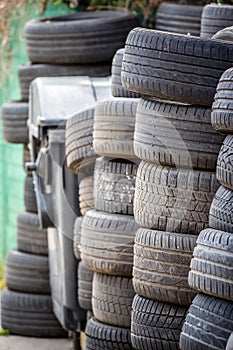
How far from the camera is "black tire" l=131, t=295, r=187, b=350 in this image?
543 cm

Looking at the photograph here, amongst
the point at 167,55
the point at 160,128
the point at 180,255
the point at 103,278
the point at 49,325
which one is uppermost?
the point at 167,55

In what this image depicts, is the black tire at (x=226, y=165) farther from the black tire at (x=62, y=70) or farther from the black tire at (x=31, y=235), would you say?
the black tire at (x=31, y=235)

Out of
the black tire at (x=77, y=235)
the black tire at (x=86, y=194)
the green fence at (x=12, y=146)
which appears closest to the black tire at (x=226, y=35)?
the black tire at (x=86, y=194)

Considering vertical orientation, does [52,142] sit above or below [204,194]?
below

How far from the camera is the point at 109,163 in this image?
606cm

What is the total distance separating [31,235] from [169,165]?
3.65 metres

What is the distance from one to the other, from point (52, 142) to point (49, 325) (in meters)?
1.82

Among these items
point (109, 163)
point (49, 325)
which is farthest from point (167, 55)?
point (49, 325)

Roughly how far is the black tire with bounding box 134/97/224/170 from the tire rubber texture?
1.79 ft

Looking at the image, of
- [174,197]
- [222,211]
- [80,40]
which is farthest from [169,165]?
[80,40]

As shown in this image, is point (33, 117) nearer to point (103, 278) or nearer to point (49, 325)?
point (49, 325)

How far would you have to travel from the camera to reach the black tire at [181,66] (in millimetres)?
5086

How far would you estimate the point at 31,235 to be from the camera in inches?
346

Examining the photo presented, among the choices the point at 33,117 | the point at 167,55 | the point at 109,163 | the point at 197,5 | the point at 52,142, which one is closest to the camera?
the point at 167,55
